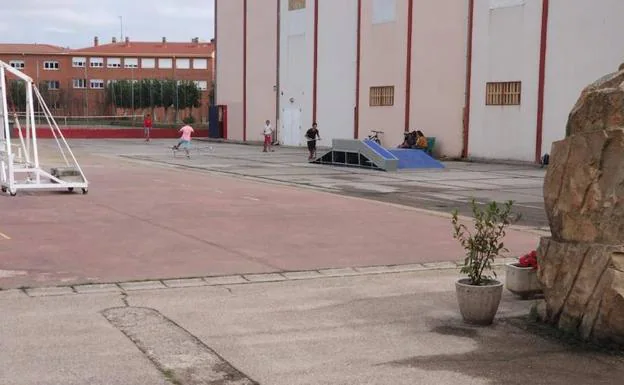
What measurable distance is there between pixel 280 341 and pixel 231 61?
4909 cm

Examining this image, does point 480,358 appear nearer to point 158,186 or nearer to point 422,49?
point 158,186

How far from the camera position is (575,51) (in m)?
29.7

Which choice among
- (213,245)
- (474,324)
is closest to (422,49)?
(213,245)

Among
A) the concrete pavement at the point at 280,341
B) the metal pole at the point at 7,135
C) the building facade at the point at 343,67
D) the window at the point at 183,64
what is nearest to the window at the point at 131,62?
the window at the point at 183,64

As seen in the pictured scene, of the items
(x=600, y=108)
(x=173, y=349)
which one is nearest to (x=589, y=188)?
(x=600, y=108)

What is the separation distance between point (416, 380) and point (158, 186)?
15.8m

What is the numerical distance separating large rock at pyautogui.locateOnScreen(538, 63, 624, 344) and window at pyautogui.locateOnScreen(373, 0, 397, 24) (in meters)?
32.8

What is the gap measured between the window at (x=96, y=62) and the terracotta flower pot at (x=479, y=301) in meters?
97.7

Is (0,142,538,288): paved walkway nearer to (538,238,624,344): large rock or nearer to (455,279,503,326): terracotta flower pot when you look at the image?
(455,279,503,326): terracotta flower pot

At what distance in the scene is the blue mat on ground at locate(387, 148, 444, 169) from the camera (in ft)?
93.5

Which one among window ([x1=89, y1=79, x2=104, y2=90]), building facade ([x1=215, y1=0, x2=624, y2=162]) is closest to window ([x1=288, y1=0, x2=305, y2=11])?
building facade ([x1=215, y1=0, x2=624, y2=162])

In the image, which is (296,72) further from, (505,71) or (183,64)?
(183,64)

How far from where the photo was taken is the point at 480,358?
20.9ft

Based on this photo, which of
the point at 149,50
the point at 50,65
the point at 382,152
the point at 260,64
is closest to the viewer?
the point at 382,152
